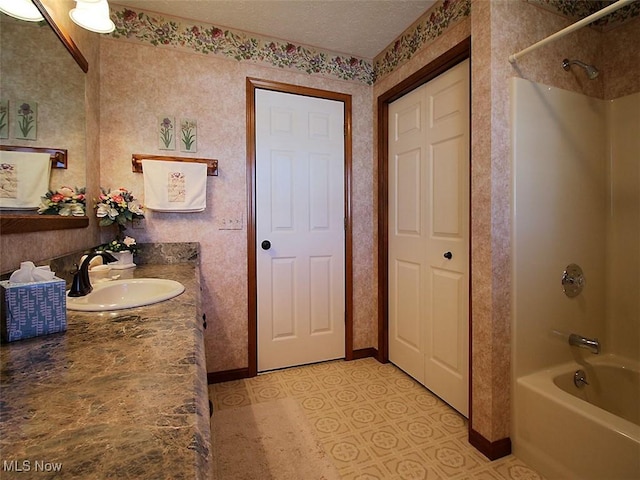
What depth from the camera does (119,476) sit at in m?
0.33

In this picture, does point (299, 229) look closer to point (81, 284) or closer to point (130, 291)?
point (130, 291)

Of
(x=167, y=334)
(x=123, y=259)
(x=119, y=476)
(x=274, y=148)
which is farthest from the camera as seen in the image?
(x=274, y=148)

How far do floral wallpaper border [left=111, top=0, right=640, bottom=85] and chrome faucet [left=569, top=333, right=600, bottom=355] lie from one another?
168cm

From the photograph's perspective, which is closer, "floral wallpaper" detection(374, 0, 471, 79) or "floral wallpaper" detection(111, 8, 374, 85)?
"floral wallpaper" detection(374, 0, 471, 79)

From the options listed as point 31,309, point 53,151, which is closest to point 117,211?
point 53,151

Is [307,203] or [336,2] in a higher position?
[336,2]

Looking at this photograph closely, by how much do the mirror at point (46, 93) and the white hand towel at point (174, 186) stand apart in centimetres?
38

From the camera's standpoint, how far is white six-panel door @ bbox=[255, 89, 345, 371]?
89.1 inches

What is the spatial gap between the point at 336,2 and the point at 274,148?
0.95 metres

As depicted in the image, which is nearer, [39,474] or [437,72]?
[39,474]

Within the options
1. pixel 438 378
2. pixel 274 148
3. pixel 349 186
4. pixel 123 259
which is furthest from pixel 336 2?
pixel 438 378

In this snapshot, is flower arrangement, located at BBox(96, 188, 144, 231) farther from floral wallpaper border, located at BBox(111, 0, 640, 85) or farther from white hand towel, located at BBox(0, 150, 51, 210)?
floral wallpaper border, located at BBox(111, 0, 640, 85)

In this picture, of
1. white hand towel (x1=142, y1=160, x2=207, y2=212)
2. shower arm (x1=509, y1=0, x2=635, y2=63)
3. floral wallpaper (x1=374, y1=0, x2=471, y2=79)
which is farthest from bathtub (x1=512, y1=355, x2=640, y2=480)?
white hand towel (x1=142, y1=160, x2=207, y2=212)

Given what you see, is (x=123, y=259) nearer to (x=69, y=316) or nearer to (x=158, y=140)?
(x=158, y=140)
